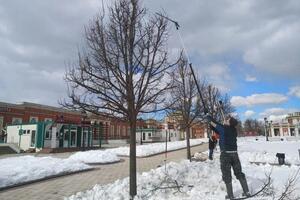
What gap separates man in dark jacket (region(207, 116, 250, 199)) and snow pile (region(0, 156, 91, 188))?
7.37 m

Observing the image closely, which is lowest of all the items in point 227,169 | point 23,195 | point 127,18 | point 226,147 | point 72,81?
point 23,195

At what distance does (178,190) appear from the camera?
7.82 metres

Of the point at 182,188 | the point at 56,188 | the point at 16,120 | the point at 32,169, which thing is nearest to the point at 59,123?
the point at 32,169

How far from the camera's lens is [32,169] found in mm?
12281

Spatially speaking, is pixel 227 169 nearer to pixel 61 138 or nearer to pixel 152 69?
pixel 152 69

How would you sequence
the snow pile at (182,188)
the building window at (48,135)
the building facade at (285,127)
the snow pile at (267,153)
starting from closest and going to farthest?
the snow pile at (182,188) → the snow pile at (267,153) → the building window at (48,135) → the building facade at (285,127)

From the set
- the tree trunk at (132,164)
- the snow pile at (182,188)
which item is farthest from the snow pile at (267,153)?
the tree trunk at (132,164)

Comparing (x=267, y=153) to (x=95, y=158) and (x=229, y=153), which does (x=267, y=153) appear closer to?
(x=95, y=158)

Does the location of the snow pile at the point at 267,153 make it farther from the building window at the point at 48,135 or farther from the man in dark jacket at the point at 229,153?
the building window at the point at 48,135

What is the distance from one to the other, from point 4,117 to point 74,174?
157ft

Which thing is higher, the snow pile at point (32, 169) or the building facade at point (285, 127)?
the building facade at point (285, 127)

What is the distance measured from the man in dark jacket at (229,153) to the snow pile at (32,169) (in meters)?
7.37

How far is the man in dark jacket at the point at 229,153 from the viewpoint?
23.9 feet

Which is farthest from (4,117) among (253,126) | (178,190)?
(253,126)
